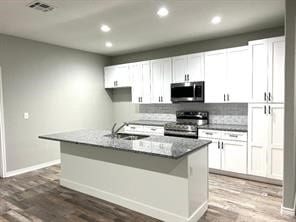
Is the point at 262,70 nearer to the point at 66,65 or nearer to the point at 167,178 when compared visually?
the point at 167,178

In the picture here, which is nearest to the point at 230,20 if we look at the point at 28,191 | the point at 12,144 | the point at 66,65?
the point at 66,65

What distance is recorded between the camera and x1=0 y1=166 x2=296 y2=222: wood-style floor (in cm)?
274

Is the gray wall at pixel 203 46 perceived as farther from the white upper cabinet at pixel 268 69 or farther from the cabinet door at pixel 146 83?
the white upper cabinet at pixel 268 69

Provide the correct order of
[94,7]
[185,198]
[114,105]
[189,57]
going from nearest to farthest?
[185,198], [94,7], [189,57], [114,105]

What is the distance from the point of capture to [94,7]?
2.97 metres

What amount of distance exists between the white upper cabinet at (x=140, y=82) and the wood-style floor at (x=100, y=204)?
102 inches

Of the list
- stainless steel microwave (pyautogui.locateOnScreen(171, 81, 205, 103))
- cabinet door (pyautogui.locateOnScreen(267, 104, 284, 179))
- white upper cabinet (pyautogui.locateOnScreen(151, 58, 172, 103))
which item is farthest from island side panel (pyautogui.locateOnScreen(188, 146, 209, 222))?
white upper cabinet (pyautogui.locateOnScreen(151, 58, 172, 103))

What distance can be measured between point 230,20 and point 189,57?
124cm

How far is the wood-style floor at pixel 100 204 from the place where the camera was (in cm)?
274

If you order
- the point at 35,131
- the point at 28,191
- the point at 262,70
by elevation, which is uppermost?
the point at 262,70

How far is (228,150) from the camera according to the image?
4.03 m

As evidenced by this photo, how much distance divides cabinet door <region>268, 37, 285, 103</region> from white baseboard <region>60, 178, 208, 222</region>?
6.89 ft

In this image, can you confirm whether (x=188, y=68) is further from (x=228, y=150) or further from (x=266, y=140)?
(x=266, y=140)

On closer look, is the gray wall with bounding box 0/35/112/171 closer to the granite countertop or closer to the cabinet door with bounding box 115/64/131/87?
the cabinet door with bounding box 115/64/131/87
